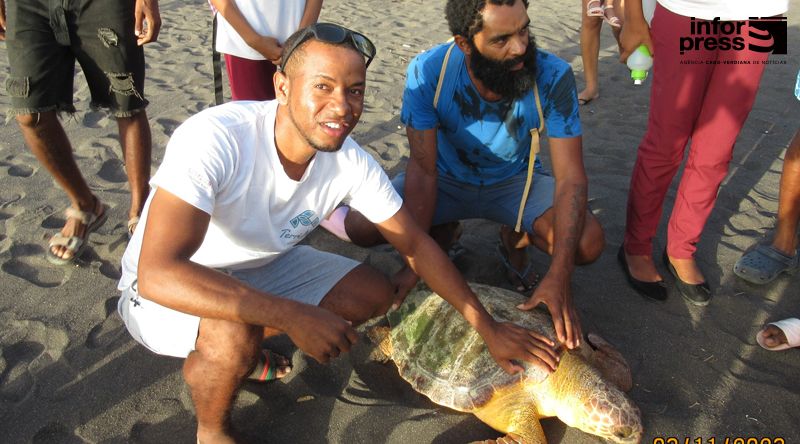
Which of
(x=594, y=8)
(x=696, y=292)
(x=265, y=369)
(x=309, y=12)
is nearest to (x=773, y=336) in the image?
(x=696, y=292)

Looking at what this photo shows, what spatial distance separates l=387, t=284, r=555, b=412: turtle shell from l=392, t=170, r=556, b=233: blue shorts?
0.42 meters

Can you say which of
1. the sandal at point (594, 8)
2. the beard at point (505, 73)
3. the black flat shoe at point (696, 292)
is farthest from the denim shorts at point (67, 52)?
the sandal at point (594, 8)

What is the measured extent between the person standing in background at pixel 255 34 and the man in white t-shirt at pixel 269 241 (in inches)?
40.3

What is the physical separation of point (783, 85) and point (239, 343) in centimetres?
518

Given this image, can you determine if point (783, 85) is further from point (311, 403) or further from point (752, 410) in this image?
point (311, 403)

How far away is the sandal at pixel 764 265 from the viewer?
2613 millimetres

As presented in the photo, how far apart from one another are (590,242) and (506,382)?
2.49 ft

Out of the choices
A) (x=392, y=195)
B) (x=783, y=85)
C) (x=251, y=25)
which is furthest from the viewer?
(x=783, y=85)

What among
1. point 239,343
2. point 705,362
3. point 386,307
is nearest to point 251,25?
point 386,307

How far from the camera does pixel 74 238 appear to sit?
265 centimetres

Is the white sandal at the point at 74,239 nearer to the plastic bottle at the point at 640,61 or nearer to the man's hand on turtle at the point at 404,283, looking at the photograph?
the man's hand on turtle at the point at 404,283

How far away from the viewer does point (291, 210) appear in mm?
1799

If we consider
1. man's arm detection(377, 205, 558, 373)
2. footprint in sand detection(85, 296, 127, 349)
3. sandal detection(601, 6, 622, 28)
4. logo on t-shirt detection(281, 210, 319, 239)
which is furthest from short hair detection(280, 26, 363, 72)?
sandal detection(601, 6, 622, 28)

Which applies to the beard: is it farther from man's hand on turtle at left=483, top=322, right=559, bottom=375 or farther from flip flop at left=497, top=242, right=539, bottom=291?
man's hand on turtle at left=483, top=322, right=559, bottom=375
